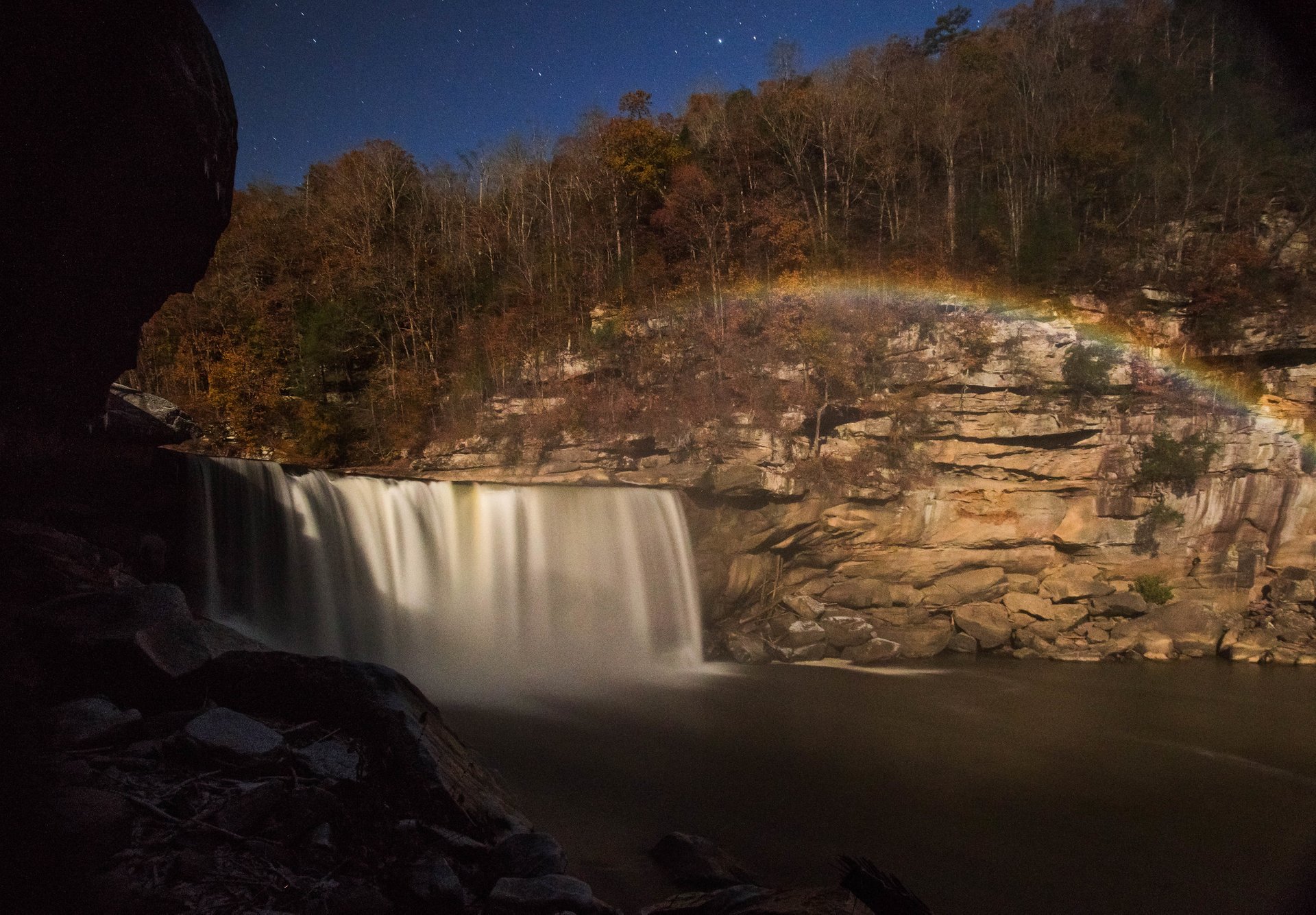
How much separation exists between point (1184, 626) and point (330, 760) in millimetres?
19640

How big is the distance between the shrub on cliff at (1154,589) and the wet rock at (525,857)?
60.1 ft

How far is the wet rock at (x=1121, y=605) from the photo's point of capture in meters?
17.4

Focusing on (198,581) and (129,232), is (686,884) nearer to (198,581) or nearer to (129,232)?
(129,232)

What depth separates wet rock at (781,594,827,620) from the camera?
1802 cm

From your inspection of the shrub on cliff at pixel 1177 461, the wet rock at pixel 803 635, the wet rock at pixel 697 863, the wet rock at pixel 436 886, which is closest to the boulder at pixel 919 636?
the wet rock at pixel 803 635

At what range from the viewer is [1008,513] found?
→ 18.3 meters

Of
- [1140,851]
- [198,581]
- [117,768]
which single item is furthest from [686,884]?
[198,581]

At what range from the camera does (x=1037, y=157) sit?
26.1 m

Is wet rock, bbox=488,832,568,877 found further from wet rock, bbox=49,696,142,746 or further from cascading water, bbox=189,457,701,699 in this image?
cascading water, bbox=189,457,701,699

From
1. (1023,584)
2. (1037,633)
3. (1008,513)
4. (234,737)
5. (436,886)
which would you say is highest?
(234,737)

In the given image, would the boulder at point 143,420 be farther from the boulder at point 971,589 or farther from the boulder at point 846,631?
the boulder at point 971,589

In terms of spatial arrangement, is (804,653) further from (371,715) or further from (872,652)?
(371,715)

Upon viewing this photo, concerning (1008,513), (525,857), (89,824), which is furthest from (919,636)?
(89,824)

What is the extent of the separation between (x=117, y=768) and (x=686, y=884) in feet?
15.7
